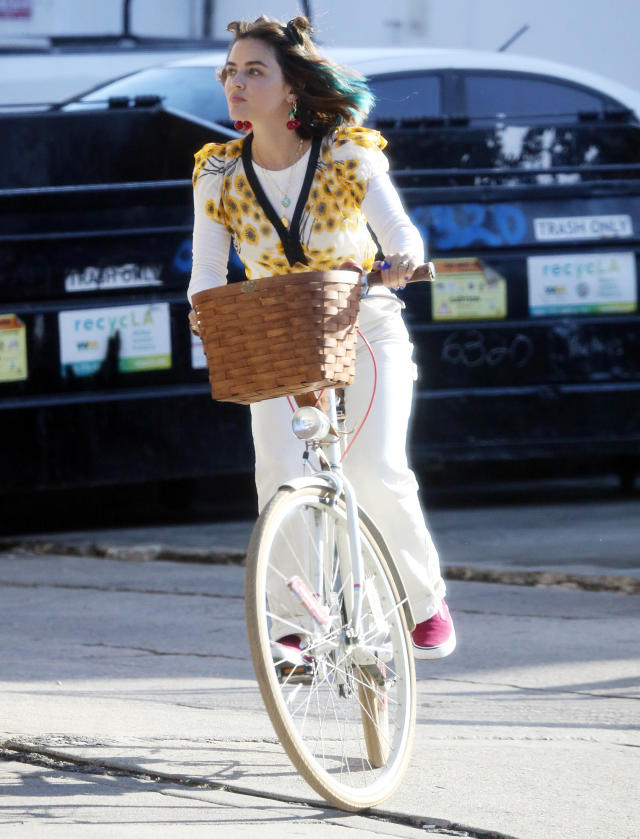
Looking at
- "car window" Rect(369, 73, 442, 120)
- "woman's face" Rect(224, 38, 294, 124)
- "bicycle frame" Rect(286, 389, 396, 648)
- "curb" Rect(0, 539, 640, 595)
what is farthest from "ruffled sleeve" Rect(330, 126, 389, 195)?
"car window" Rect(369, 73, 442, 120)

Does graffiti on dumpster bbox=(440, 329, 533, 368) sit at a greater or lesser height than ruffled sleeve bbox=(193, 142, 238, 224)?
lesser

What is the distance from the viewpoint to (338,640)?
3574mm

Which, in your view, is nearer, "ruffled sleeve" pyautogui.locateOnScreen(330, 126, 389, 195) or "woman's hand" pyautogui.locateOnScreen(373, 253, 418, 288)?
"woman's hand" pyautogui.locateOnScreen(373, 253, 418, 288)

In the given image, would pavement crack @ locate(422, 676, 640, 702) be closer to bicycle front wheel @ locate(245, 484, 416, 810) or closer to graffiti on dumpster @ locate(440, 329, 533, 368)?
bicycle front wheel @ locate(245, 484, 416, 810)

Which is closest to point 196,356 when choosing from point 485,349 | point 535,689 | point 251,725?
point 485,349

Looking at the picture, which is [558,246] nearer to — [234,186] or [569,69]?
[569,69]

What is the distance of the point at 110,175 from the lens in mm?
9188

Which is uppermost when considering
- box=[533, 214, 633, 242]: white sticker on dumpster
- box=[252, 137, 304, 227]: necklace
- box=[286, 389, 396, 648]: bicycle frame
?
box=[533, 214, 633, 242]: white sticker on dumpster

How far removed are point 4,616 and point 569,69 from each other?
17.6 feet

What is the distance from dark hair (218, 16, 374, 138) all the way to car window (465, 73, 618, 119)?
5564 millimetres

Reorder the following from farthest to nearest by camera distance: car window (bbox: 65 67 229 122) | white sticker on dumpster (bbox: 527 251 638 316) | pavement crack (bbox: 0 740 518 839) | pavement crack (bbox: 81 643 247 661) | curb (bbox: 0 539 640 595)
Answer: car window (bbox: 65 67 229 122) → white sticker on dumpster (bbox: 527 251 638 316) → curb (bbox: 0 539 640 595) → pavement crack (bbox: 81 643 247 661) → pavement crack (bbox: 0 740 518 839)

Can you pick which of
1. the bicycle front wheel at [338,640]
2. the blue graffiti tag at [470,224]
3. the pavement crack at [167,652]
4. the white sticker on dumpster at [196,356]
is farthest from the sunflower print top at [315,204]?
the blue graffiti tag at [470,224]

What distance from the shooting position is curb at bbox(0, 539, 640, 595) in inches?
257

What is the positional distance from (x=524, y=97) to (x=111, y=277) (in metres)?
2.83
